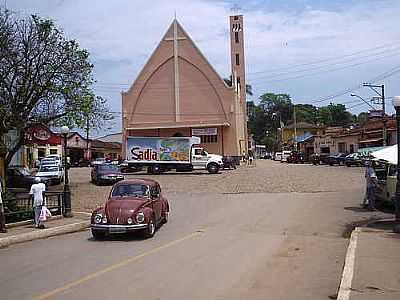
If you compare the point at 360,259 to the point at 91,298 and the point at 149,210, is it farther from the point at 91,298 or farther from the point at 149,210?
the point at 149,210

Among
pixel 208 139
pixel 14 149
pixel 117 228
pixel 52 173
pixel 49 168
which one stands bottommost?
pixel 117 228

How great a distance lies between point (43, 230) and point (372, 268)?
10571 millimetres

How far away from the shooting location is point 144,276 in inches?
385

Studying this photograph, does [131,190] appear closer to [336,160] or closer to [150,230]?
[150,230]

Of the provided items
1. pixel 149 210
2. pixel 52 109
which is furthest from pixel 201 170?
pixel 149 210

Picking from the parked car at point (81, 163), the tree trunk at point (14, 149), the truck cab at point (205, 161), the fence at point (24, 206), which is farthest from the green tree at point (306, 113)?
the fence at point (24, 206)

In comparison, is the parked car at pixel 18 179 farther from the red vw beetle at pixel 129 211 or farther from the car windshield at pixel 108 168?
the red vw beetle at pixel 129 211

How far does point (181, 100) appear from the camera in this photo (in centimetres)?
6962

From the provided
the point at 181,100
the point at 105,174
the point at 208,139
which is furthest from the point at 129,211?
the point at 181,100

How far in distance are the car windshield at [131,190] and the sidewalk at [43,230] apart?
2.41 meters

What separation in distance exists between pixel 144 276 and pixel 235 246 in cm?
428

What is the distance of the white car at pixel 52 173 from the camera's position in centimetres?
3996

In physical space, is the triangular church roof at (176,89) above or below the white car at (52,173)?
above

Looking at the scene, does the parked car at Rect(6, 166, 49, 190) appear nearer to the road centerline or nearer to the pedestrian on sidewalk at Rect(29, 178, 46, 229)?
the pedestrian on sidewalk at Rect(29, 178, 46, 229)
